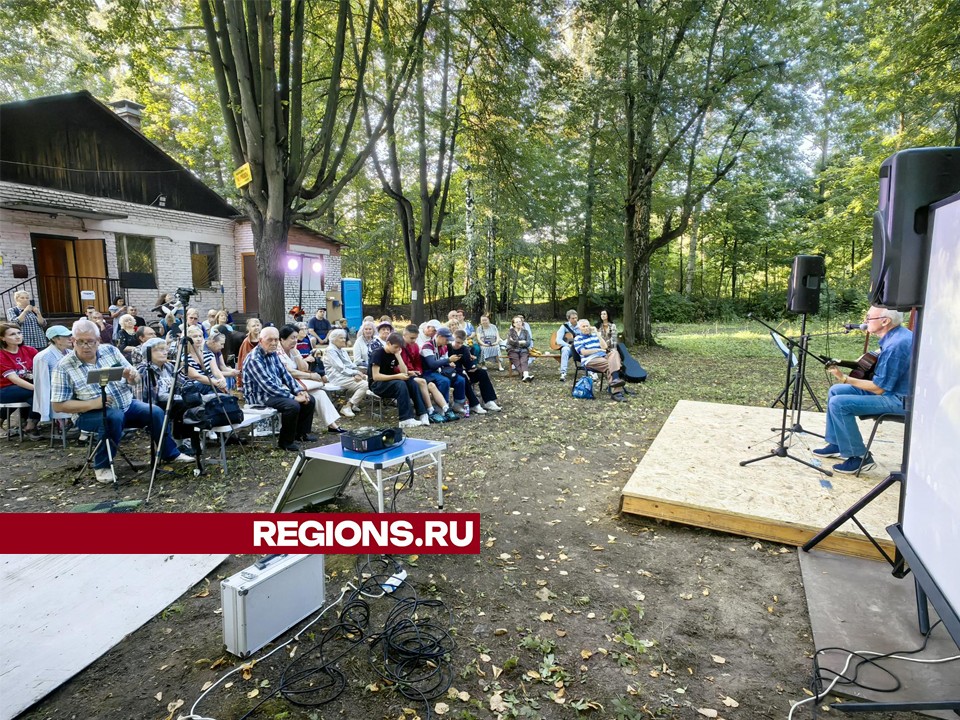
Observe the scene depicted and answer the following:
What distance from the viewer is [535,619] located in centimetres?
261

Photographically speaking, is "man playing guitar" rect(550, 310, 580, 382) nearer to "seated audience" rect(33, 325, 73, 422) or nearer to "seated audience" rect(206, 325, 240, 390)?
"seated audience" rect(206, 325, 240, 390)

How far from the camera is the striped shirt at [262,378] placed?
516 centimetres

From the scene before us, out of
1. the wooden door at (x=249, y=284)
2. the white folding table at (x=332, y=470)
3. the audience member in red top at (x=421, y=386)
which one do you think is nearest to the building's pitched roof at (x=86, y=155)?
the wooden door at (x=249, y=284)

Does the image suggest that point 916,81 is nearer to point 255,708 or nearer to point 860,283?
point 255,708

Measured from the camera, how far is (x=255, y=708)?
201cm

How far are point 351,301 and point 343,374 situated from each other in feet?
37.6

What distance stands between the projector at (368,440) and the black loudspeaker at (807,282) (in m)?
3.98

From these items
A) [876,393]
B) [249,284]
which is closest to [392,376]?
[876,393]

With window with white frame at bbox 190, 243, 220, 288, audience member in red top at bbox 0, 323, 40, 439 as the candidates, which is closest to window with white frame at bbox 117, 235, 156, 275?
window with white frame at bbox 190, 243, 220, 288

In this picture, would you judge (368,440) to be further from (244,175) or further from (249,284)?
(249,284)

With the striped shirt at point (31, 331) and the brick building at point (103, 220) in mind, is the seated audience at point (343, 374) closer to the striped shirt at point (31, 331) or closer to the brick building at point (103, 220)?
the striped shirt at point (31, 331)

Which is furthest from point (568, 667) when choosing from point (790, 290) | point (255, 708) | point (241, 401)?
point (241, 401)

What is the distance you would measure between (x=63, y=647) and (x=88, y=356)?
2.73 m

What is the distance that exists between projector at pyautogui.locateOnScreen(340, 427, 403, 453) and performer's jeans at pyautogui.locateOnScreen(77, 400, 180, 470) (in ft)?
6.62
